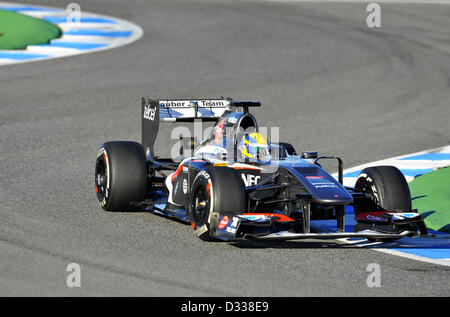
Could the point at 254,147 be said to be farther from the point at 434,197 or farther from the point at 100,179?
the point at 434,197

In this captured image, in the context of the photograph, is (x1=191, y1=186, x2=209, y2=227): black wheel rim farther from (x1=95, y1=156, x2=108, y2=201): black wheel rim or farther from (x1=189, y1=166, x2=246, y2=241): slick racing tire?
(x1=95, y1=156, x2=108, y2=201): black wheel rim

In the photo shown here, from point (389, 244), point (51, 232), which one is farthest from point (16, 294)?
point (389, 244)

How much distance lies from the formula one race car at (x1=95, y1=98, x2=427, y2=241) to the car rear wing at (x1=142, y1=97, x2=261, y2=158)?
0.05ft

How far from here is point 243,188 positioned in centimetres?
852

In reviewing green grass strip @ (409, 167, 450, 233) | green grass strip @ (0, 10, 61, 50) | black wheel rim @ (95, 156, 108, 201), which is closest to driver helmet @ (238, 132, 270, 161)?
black wheel rim @ (95, 156, 108, 201)

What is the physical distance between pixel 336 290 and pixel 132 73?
40.1 ft

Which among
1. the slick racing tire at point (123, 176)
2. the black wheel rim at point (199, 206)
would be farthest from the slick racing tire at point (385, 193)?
the slick racing tire at point (123, 176)

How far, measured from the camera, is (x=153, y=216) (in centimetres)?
990

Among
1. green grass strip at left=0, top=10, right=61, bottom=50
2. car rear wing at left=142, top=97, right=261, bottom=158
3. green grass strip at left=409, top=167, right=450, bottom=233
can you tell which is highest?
green grass strip at left=0, top=10, right=61, bottom=50

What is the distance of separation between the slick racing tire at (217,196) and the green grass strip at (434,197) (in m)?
2.46

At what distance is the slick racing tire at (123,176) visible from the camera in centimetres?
981

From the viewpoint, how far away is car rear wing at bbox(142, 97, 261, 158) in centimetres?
1066

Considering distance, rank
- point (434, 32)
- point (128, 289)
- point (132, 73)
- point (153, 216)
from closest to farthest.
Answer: point (128, 289), point (153, 216), point (132, 73), point (434, 32)
